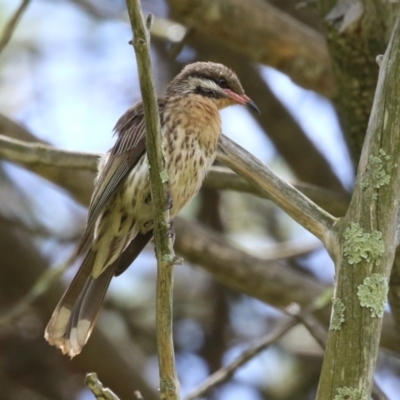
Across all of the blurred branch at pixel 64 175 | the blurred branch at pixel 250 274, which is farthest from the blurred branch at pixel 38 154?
the blurred branch at pixel 250 274

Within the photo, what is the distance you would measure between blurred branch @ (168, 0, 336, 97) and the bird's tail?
1811 millimetres

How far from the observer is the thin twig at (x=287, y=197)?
3320 millimetres

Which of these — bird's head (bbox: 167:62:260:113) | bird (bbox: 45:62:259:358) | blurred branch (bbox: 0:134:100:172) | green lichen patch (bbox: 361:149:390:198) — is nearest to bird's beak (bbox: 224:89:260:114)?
bird's head (bbox: 167:62:260:113)

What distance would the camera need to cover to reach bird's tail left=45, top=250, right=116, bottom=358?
13.8ft

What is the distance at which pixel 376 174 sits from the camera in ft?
10.5

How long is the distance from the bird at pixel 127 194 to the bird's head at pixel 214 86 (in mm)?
101

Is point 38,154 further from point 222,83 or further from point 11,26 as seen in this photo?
point 222,83

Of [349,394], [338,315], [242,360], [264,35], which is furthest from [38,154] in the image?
[349,394]

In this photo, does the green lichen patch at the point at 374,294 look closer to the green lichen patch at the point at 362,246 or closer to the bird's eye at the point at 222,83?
the green lichen patch at the point at 362,246

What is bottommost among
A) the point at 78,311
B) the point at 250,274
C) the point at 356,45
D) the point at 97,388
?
the point at 97,388

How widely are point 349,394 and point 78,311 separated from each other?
1.68 metres

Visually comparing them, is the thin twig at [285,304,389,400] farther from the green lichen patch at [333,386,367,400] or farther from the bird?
the green lichen patch at [333,386,367,400]

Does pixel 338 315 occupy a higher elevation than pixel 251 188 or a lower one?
lower

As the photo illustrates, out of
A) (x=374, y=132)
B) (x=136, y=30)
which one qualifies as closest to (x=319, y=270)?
(x=374, y=132)
